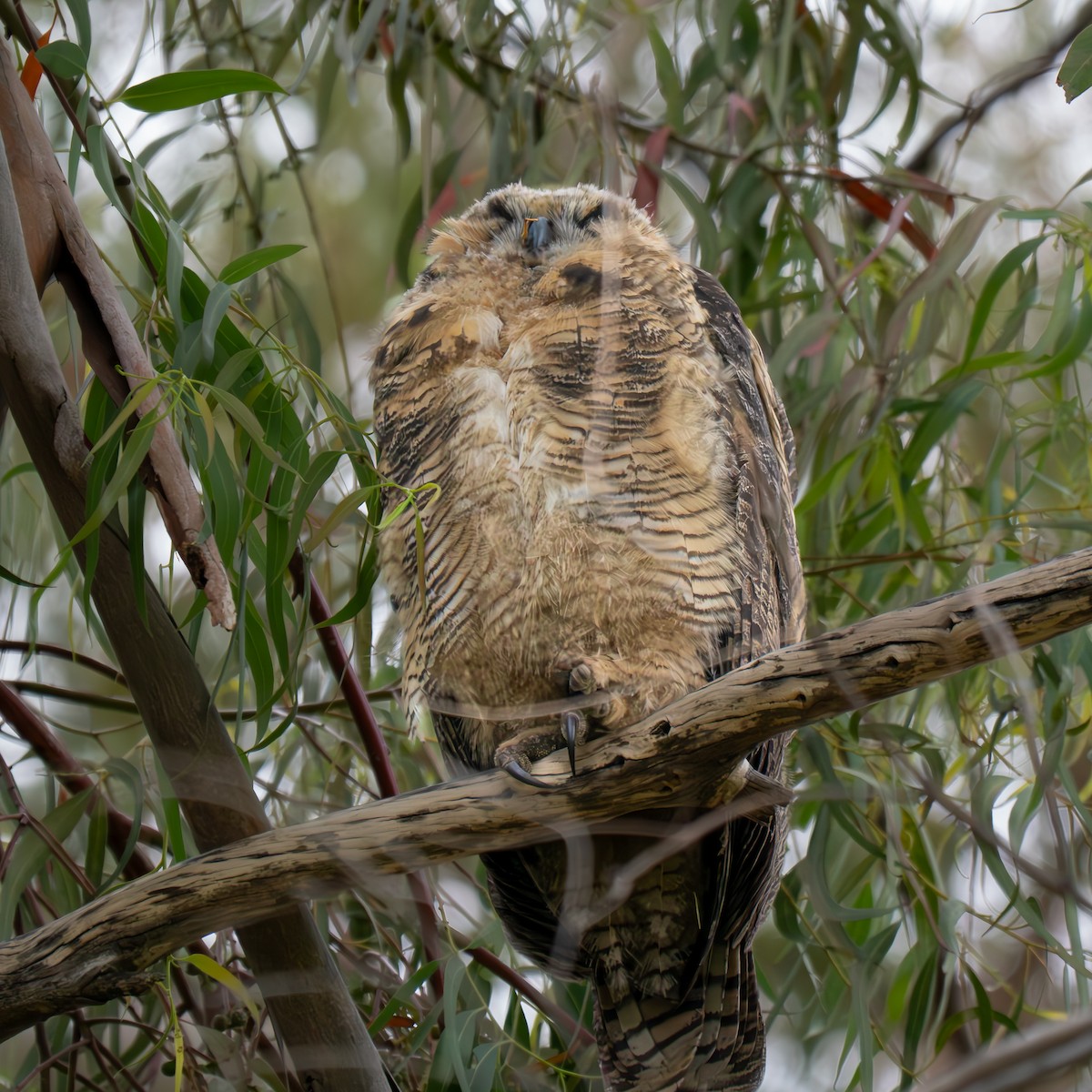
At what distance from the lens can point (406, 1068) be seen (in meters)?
2.23

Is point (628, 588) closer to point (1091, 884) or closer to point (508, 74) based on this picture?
point (1091, 884)

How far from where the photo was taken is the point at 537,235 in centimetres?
232

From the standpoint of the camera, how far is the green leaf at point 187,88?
1759 mm

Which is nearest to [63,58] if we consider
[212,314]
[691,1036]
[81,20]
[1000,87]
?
[81,20]

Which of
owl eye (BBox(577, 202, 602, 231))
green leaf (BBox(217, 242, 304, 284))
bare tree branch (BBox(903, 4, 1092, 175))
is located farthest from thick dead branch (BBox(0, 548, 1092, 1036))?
bare tree branch (BBox(903, 4, 1092, 175))

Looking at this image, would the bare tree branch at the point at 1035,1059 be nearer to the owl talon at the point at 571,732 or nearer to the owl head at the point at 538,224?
the owl talon at the point at 571,732

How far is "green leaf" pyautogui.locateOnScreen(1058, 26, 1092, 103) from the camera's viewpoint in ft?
4.71

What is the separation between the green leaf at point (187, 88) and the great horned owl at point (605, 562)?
53 cm

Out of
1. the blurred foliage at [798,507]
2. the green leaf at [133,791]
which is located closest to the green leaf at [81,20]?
the blurred foliage at [798,507]

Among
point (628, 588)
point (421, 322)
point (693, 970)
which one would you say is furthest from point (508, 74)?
point (693, 970)

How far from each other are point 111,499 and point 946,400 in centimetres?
162

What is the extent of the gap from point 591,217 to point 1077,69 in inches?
44.0

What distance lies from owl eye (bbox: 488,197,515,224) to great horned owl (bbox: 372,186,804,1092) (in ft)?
0.70

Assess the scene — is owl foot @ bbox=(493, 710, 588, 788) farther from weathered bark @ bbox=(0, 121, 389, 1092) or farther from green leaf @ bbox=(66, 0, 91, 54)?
green leaf @ bbox=(66, 0, 91, 54)
